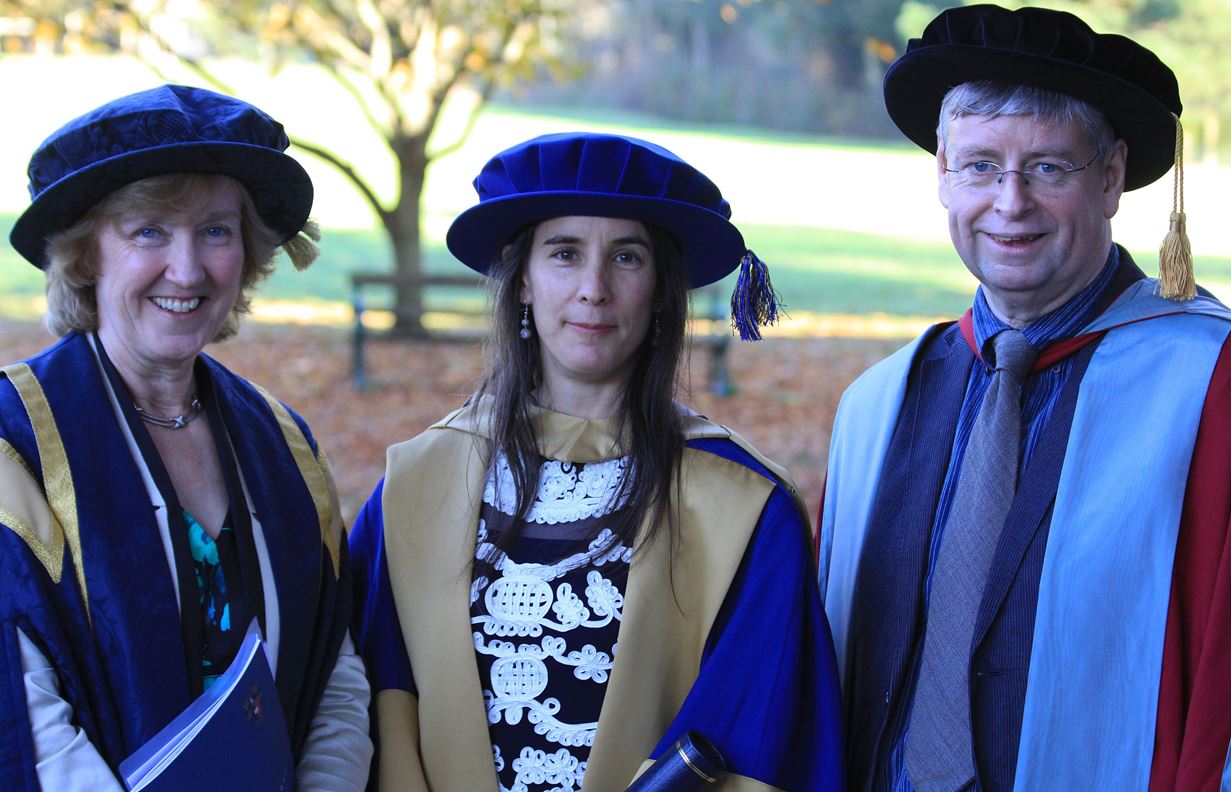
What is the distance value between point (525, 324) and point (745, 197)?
26.9m

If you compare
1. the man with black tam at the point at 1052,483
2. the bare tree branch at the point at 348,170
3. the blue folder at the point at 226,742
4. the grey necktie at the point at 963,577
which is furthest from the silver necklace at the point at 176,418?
the bare tree branch at the point at 348,170

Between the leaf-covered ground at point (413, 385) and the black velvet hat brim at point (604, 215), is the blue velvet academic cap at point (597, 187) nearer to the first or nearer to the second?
the black velvet hat brim at point (604, 215)

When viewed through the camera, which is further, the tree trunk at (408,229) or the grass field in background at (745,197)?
the grass field in background at (745,197)

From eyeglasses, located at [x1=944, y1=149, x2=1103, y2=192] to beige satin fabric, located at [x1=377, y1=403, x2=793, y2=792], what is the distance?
2.44ft

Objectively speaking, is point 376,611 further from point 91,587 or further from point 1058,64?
point 1058,64

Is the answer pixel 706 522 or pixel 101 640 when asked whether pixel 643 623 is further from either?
pixel 101 640

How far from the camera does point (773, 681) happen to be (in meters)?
2.59

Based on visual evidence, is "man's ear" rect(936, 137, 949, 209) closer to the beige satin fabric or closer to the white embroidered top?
the beige satin fabric

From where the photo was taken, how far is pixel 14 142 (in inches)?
1089

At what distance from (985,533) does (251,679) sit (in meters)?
1.44

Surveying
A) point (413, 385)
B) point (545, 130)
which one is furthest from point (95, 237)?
point (545, 130)

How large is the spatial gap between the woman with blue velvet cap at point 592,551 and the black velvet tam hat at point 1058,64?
1.83 feet

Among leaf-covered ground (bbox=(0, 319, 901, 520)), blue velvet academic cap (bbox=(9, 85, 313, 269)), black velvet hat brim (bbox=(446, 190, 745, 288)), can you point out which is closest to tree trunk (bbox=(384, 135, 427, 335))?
leaf-covered ground (bbox=(0, 319, 901, 520))

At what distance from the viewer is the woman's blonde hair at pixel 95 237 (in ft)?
8.07
